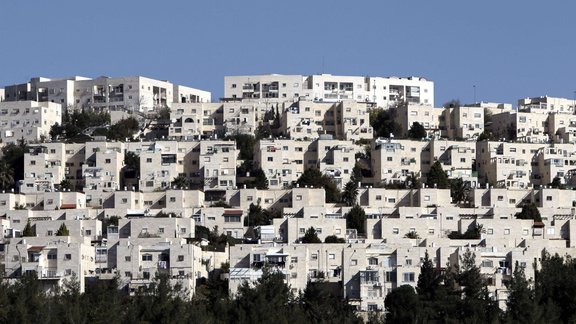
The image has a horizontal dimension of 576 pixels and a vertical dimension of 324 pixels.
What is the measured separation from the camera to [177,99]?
11931 cm

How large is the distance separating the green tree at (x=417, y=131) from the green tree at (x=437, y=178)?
20.3 feet

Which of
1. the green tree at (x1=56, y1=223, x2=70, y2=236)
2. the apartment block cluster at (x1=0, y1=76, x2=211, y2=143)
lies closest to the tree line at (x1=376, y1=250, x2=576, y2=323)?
the green tree at (x1=56, y1=223, x2=70, y2=236)

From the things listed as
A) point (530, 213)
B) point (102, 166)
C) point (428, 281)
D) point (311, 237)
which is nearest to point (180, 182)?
point (102, 166)

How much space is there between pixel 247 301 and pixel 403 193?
68.7 ft

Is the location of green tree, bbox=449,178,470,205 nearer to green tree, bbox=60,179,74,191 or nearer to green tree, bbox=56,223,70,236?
green tree, bbox=60,179,74,191

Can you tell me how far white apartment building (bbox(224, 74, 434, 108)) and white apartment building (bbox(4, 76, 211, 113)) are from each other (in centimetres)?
468

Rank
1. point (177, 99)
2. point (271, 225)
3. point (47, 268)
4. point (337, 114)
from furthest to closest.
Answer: point (177, 99) < point (337, 114) < point (271, 225) < point (47, 268)

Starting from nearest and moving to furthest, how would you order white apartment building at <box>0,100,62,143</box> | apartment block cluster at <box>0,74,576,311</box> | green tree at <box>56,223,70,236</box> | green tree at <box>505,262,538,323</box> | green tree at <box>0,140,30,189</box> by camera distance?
green tree at <box>505,262,538,323</box>
apartment block cluster at <box>0,74,576,311</box>
green tree at <box>56,223,70,236</box>
green tree at <box>0,140,30,189</box>
white apartment building at <box>0,100,62,143</box>

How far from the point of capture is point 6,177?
102m

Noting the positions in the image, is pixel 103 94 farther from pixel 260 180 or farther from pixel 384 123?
pixel 260 180

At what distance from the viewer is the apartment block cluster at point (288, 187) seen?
8594cm

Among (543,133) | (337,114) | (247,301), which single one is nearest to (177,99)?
(337,114)

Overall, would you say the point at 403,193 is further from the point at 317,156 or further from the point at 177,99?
the point at 177,99

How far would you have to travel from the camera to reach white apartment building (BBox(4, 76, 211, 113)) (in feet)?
383
